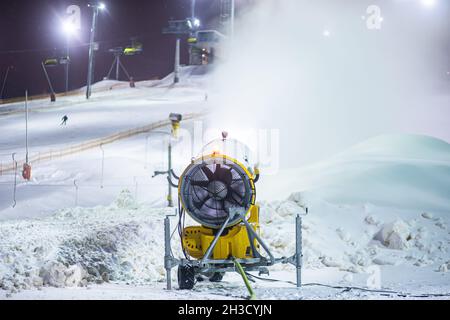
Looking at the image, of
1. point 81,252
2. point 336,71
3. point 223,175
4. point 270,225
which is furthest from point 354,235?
point 336,71

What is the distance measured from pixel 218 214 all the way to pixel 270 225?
2708 millimetres

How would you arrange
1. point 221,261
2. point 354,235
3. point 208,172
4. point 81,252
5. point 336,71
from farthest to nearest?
point 336,71, point 354,235, point 81,252, point 208,172, point 221,261

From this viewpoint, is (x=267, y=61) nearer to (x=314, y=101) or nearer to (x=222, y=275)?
(x=314, y=101)

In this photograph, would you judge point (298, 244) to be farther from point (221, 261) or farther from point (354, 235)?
point (354, 235)

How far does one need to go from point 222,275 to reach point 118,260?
55.5 inches

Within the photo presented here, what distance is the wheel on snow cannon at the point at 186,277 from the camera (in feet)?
23.7

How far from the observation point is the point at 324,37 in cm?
2384

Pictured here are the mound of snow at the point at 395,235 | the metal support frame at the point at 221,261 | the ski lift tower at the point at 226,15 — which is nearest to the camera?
the metal support frame at the point at 221,261

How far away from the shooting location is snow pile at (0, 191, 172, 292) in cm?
718

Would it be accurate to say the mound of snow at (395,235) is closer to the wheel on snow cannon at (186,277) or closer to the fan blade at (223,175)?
the fan blade at (223,175)

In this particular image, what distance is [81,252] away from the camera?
834 cm

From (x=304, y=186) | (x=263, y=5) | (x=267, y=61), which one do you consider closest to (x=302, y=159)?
(x=304, y=186)

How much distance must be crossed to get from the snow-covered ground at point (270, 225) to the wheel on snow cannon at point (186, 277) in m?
0.13

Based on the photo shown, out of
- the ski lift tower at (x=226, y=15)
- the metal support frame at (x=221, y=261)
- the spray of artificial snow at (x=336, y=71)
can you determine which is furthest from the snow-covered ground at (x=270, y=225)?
the ski lift tower at (x=226, y=15)
